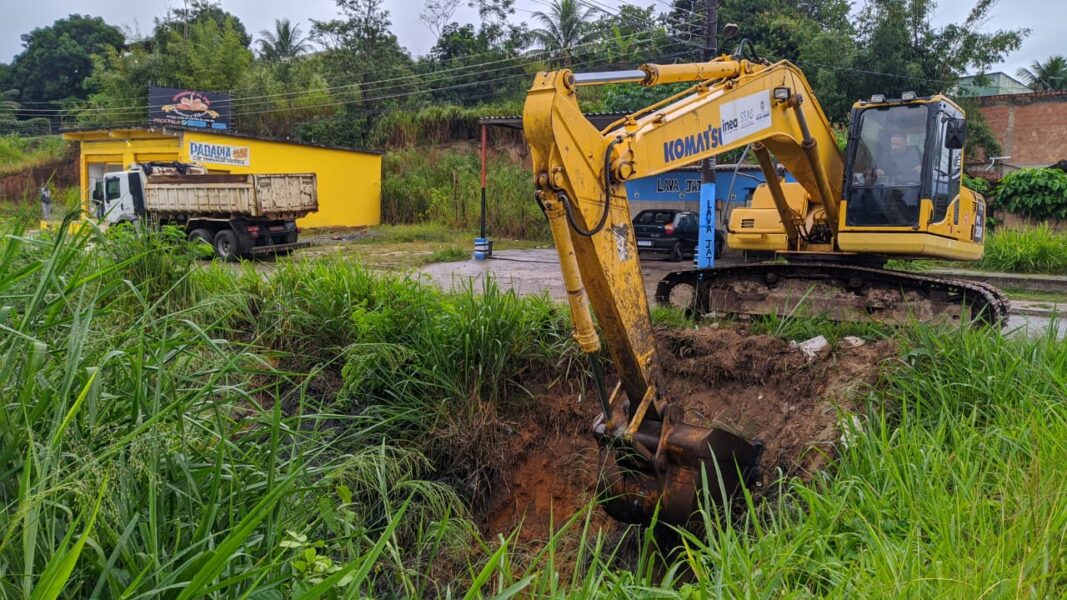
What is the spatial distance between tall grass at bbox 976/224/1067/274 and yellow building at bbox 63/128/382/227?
55.7 feet

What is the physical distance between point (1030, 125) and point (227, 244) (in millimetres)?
23653

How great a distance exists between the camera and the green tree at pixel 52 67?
53.9 metres

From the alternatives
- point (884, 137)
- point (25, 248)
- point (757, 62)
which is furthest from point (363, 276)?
point (884, 137)

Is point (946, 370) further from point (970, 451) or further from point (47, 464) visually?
point (47, 464)

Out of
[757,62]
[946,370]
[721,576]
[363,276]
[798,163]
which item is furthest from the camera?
[798,163]

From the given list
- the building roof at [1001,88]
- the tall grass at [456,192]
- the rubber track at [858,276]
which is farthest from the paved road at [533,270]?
the building roof at [1001,88]

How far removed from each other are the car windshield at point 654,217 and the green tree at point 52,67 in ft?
158

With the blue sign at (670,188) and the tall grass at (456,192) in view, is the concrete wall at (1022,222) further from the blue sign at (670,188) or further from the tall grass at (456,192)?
the tall grass at (456,192)

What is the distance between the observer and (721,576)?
8.58 feet

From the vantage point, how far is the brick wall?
24.5 m

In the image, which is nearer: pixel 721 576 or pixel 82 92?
pixel 721 576

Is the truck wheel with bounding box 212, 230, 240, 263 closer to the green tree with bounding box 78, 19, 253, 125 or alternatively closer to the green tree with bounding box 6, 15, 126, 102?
the green tree with bounding box 78, 19, 253, 125

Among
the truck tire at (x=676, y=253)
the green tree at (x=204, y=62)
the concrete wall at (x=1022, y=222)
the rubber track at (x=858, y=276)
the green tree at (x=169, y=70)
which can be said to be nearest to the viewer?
the rubber track at (x=858, y=276)

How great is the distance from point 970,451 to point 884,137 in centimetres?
452
